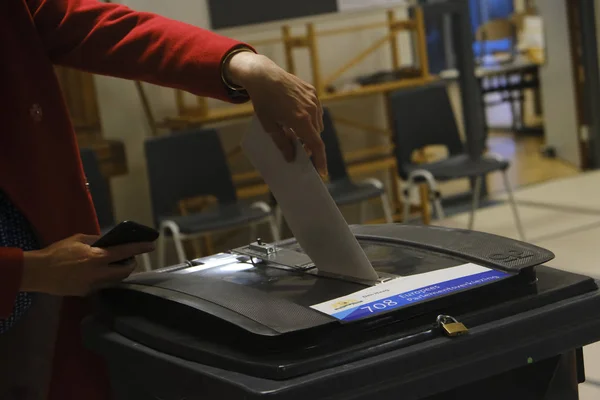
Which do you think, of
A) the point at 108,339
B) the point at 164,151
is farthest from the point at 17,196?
the point at 164,151

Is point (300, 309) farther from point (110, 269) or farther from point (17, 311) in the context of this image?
point (17, 311)

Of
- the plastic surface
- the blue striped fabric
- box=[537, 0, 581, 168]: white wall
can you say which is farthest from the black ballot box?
box=[537, 0, 581, 168]: white wall

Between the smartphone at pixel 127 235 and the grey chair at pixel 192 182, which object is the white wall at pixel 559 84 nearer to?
the grey chair at pixel 192 182

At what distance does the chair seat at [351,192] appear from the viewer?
409cm

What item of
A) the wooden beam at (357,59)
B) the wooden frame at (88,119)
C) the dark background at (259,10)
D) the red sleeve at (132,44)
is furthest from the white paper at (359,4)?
the red sleeve at (132,44)

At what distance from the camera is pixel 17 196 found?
1.19 meters

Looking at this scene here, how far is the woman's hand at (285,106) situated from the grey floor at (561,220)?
8.69 ft

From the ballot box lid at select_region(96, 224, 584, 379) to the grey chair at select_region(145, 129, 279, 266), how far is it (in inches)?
107

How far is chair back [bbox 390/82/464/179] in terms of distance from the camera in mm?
4566

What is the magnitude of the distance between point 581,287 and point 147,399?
20.7 inches

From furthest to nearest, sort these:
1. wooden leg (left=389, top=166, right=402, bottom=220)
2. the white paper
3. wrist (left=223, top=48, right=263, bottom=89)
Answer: wooden leg (left=389, top=166, right=402, bottom=220) < the white paper < wrist (left=223, top=48, right=263, bottom=89)

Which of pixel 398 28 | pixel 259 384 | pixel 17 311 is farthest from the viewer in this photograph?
pixel 398 28

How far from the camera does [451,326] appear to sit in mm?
897

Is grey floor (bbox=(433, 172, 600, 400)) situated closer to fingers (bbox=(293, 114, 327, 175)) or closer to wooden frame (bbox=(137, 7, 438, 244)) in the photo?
wooden frame (bbox=(137, 7, 438, 244))
